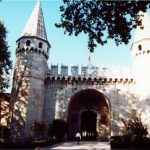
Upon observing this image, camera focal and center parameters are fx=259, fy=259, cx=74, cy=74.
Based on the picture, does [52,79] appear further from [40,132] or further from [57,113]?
[40,132]

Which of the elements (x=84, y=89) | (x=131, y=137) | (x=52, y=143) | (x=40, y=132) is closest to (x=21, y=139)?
(x=40, y=132)

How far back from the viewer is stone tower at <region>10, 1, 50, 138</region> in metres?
23.9

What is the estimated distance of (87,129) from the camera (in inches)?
1113

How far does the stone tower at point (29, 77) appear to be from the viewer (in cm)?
2391

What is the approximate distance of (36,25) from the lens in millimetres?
28031

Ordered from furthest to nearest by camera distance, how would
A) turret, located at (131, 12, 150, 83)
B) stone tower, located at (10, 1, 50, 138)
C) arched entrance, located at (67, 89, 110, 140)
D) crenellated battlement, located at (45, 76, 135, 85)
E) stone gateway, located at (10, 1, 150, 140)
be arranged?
arched entrance, located at (67, 89, 110, 140), crenellated battlement, located at (45, 76, 135, 85), turret, located at (131, 12, 150, 83), stone gateway, located at (10, 1, 150, 140), stone tower, located at (10, 1, 50, 138)

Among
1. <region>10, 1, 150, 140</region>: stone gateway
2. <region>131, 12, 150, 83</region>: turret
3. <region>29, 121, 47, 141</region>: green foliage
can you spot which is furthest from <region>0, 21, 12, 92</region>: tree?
<region>131, 12, 150, 83</region>: turret

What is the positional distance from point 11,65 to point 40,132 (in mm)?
7313

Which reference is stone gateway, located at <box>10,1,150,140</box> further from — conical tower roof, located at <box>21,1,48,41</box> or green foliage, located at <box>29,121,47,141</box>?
green foliage, located at <box>29,121,47,141</box>

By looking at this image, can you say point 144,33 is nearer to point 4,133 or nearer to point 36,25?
point 36,25

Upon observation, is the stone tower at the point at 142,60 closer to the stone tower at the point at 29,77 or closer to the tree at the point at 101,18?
the stone tower at the point at 29,77

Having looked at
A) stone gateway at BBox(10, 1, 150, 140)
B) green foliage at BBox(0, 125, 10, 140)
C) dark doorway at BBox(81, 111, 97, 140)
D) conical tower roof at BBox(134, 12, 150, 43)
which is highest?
conical tower roof at BBox(134, 12, 150, 43)

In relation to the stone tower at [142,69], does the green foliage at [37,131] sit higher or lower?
lower

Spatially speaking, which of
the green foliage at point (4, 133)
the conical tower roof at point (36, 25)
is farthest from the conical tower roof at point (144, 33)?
the green foliage at point (4, 133)
